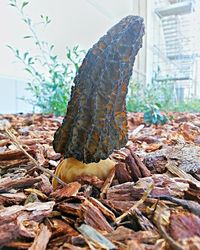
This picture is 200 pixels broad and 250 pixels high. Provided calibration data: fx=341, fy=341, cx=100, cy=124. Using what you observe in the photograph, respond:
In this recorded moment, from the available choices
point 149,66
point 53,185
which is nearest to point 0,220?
point 53,185

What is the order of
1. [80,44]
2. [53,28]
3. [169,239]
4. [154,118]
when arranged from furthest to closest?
1. [80,44]
2. [53,28]
3. [154,118]
4. [169,239]

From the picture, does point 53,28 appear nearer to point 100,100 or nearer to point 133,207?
point 100,100

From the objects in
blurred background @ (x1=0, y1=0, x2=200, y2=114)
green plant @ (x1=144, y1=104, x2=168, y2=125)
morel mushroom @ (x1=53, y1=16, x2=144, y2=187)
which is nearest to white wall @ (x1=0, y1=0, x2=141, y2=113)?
blurred background @ (x1=0, y1=0, x2=200, y2=114)

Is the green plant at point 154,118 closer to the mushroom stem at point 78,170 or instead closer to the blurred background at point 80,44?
the blurred background at point 80,44

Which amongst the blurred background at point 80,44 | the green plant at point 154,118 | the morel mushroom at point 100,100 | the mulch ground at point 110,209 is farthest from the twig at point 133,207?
the blurred background at point 80,44

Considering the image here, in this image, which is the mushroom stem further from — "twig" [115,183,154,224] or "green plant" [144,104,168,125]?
"green plant" [144,104,168,125]

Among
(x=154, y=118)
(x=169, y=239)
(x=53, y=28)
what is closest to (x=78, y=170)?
(x=169, y=239)

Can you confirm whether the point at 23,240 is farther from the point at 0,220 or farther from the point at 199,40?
the point at 199,40
